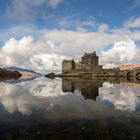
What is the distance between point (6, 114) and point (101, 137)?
14.6 m

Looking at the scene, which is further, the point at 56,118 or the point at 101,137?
the point at 56,118

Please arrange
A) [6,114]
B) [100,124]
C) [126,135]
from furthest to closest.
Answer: [6,114], [100,124], [126,135]

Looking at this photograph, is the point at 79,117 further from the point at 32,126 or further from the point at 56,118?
the point at 32,126

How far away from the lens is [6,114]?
29.8 metres

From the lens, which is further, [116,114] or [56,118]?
[116,114]

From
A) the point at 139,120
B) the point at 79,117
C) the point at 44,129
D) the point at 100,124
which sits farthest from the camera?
the point at 79,117

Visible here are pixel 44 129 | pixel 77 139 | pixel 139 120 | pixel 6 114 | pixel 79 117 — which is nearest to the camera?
pixel 77 139

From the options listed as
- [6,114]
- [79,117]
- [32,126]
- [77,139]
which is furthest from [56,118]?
[77,139]

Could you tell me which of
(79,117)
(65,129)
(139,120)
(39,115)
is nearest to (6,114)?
(39,115)

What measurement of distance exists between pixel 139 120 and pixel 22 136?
1276 cm

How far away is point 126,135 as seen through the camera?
19953mm

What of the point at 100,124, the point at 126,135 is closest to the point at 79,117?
the point at 100,124

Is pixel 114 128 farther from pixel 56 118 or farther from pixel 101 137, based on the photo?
pixel 56 118

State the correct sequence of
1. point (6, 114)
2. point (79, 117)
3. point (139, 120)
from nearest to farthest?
point (139, 120) → point (79, 117) → point (6, 114)
